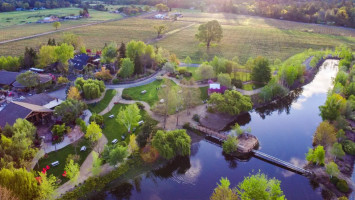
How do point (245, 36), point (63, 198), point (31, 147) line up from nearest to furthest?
1. point (63, 198)
2. point (31, 147)
3. point (245, 36)

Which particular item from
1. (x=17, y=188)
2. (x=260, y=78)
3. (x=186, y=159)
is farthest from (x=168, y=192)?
(x=260, y=78)

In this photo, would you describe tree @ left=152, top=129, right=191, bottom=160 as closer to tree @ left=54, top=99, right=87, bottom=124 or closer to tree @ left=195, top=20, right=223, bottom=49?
tree @ left=54, top=99, right=87, bottom=124

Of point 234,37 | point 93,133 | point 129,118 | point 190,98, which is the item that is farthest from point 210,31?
point 93,133

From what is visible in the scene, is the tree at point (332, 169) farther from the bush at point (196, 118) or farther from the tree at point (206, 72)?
the tree at point (206, 72)

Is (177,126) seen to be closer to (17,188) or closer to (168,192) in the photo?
(168,192)

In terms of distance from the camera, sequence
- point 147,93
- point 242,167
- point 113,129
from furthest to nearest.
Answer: point 147,93 → point 113,129 → point 242,167

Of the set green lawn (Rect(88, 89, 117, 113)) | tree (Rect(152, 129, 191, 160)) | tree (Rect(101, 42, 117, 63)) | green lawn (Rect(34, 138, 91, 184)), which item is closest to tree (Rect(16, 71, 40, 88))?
green lawn (Rect(88, 89, 117, 113))

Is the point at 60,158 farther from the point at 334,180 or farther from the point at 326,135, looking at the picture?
A: the point at 326,135
